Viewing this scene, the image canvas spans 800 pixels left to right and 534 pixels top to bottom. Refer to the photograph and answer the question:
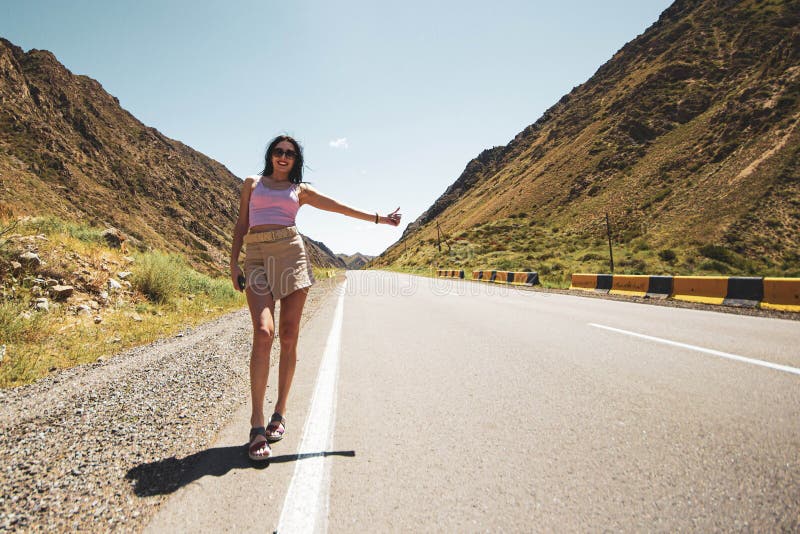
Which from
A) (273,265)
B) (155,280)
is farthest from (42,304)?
(273,265)

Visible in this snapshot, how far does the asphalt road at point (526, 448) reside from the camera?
172cm

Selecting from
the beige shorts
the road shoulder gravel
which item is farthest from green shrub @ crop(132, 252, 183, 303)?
the beige shorts

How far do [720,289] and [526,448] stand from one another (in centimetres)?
1009

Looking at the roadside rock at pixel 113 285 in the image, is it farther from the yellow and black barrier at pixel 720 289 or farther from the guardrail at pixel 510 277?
the guardrail at pixel 510 277

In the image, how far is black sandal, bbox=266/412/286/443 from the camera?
8.49 feet

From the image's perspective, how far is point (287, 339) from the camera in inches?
107

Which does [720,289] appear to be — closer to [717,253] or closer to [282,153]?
[282,153]

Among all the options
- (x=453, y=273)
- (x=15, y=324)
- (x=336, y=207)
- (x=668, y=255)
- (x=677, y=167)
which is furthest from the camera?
(x=677, y=167)

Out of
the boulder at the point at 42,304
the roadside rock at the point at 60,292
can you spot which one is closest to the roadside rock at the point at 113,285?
the roadside rock at the point at 60,292

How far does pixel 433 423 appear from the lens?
277 cm

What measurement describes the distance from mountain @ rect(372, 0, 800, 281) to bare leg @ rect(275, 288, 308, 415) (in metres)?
23.9

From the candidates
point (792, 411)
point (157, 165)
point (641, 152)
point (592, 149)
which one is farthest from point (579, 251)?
point (157, 165)

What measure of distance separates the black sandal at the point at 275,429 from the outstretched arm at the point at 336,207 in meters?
1.67

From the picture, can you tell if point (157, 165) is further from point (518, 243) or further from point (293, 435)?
point (293, 435)
